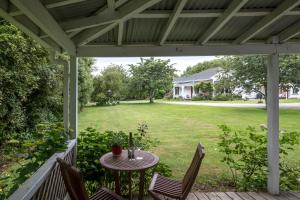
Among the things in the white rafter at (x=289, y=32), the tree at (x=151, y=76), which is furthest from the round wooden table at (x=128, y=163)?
the tree at (x=151, y=76)

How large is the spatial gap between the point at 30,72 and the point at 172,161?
425cm

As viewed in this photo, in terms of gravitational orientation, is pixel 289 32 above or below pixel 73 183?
above

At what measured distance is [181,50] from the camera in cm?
405

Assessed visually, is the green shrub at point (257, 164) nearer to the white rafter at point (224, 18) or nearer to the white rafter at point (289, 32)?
the white rafter at point (289, 32)

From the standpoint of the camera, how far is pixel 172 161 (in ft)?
22.7

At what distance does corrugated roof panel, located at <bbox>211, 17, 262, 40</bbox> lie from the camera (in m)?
3.42

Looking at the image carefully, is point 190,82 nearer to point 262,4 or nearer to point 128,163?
point 262,4

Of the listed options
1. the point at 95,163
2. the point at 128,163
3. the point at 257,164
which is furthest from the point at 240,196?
the point at 95,163

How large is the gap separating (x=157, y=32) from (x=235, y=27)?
1.06 meters

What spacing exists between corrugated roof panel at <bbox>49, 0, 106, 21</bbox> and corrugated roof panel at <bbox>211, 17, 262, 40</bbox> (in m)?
1.72

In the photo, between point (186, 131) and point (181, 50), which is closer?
point (181, 50)

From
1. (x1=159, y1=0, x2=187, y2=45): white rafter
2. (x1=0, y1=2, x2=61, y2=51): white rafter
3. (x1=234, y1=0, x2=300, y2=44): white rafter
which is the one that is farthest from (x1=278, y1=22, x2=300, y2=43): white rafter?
(x1=0, y1=2, x2=61, y2=51): white rafter

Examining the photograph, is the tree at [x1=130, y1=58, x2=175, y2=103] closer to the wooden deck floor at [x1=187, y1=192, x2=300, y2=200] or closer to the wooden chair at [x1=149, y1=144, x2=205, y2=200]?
the wooden deck floor at [x1=187, y1=192, x2=300, y2=200]

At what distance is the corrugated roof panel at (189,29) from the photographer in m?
3.38
